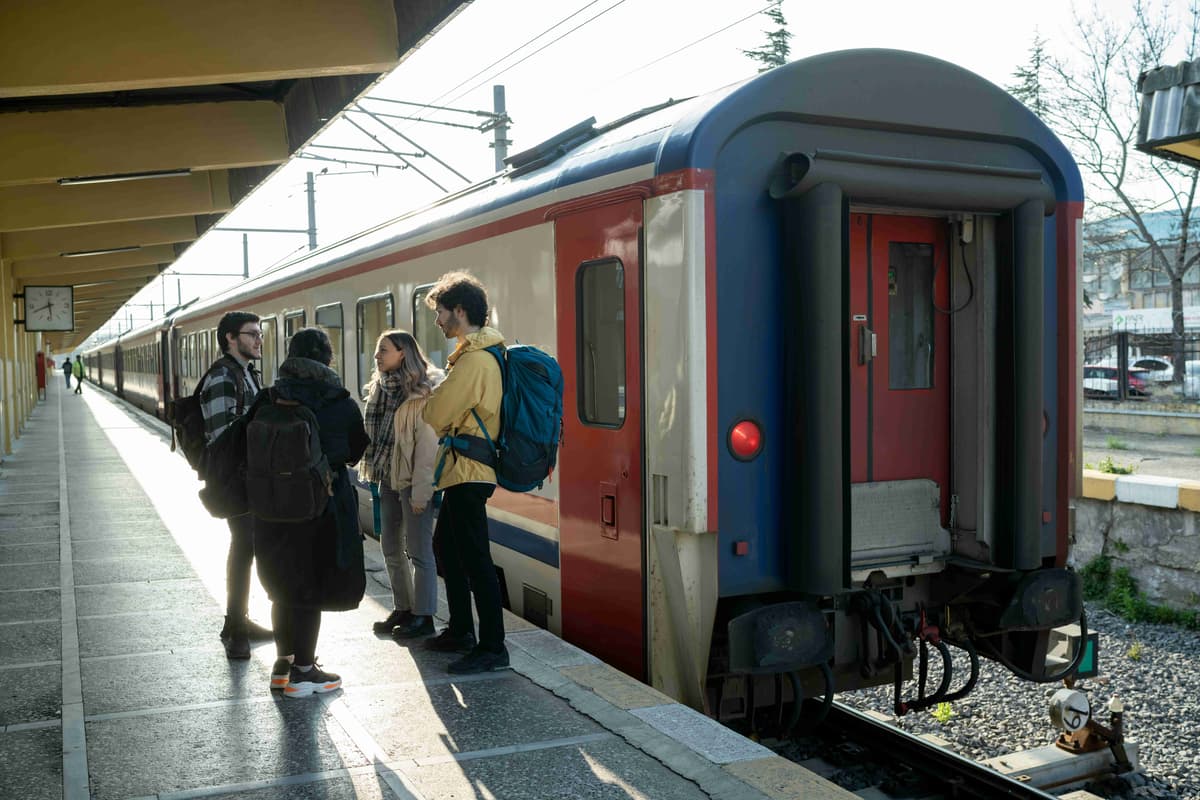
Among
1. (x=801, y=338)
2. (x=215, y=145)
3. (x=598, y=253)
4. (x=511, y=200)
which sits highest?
(x=215, y=145)

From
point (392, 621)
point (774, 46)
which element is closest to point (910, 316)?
point (392, 621)

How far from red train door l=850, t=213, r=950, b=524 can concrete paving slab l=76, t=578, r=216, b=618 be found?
406cm

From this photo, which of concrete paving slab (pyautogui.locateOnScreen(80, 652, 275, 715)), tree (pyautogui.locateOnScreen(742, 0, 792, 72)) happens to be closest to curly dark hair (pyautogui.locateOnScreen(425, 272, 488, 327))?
concrete paving slab (pyautogui.locateOnScreen(80, 652, 275, 715))

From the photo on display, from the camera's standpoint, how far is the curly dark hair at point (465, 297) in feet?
16.5

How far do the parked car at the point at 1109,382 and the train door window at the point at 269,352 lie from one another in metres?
18.6

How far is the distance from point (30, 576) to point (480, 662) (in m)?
4.45

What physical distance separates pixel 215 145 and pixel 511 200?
5896 mm

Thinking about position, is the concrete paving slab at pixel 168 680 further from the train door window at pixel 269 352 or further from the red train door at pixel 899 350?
the train door window at pixel 269 352

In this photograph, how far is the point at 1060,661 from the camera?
19.0 feet

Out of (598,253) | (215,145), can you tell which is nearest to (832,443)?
(598,253)

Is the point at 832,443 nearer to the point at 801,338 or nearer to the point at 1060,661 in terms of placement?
the point at 801,338

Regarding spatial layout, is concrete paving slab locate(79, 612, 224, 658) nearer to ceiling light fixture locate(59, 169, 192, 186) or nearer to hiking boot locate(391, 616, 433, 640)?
hiking boot locate(391, 616, 433, 640)

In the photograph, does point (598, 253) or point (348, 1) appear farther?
point (348, 1)

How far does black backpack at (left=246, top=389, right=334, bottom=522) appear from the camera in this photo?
4680 millimetres
